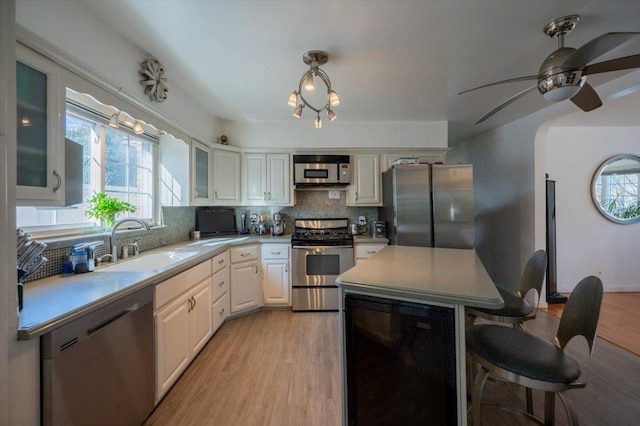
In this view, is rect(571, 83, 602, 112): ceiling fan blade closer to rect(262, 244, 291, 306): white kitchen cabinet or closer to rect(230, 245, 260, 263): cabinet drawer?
rect(262, 244, 291, 306): white kitchen cabinet

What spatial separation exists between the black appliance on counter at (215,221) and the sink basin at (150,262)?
105cm

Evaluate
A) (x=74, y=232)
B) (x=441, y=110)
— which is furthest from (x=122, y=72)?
(x=441, y=110)

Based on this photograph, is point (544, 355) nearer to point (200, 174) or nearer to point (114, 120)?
point (114, 120)

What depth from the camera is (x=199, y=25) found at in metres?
1.67

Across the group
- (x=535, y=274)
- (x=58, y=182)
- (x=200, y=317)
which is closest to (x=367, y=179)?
(x=535, y=274)

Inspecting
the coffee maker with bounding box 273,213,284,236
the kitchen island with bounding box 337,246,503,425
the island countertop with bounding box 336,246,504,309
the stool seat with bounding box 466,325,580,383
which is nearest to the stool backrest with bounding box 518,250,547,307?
the island countertop with bounding box 336,246,504,309

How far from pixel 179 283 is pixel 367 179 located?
264 cm

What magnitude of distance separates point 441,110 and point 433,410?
10.2ft

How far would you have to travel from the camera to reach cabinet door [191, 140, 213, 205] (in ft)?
9.43

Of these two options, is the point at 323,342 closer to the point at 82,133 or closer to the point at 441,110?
the point at 82,133

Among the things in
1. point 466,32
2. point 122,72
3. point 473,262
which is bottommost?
point 473,262

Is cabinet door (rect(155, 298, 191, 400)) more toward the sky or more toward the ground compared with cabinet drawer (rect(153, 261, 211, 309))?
more toward the ground

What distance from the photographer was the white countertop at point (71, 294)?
3.15ft

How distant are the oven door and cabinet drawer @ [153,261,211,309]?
1.13 metres
